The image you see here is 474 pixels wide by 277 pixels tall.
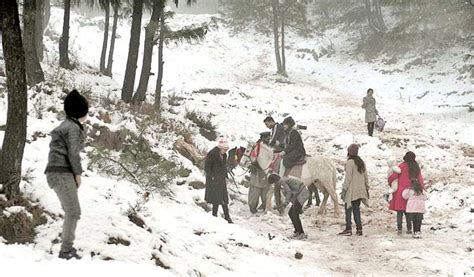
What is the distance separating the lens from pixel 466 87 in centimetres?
2858

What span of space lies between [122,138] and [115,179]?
2.69 m

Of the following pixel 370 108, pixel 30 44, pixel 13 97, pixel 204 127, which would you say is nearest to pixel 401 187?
pixel 13 97

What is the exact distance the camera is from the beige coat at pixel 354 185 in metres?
9.69

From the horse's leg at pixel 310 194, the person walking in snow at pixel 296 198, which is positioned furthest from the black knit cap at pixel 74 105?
the horse's leg at pixel 310 194

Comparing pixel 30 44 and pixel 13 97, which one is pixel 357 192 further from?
pixel 30 44

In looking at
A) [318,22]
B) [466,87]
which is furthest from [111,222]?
[318,22]

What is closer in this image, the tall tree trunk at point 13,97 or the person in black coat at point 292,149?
the tall tree trunk at point 13,97

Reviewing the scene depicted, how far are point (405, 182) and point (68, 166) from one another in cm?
688

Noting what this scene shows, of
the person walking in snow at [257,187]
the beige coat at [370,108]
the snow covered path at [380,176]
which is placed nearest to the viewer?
the snow covered path at [380,176]

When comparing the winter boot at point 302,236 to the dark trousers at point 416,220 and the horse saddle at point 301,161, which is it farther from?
the horse saddle at point 301,161

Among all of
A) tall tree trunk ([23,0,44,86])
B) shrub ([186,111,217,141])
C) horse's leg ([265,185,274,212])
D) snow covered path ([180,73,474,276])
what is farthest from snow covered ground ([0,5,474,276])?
tall tree trunk ([23,0,44,86])

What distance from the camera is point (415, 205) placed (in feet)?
30.4

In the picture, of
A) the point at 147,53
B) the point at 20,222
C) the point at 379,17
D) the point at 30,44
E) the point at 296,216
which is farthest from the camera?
the point at 379,17

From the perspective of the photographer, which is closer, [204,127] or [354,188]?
[354,188]
